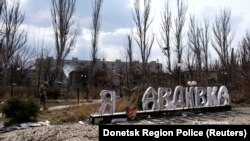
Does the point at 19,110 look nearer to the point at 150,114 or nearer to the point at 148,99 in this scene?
the point at 150,114

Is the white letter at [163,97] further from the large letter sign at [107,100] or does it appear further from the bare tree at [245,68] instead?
the bare tree at [245,68]

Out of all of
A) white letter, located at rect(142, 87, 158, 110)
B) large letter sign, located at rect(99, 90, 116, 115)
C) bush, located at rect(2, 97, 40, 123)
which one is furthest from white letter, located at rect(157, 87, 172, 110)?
bush, located at rect(2, 97, 40, 123)

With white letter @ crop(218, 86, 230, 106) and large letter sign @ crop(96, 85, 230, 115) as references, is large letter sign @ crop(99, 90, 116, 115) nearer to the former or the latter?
large letter sign @ crop(96, 85, 230, 115)

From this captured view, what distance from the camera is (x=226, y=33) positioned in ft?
155

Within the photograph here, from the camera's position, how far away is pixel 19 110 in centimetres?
1844

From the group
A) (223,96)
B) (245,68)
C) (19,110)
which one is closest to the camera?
(19,110)

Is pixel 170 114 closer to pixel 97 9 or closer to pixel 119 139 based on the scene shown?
pixel 119 139

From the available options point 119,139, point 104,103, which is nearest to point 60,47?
point 104,103

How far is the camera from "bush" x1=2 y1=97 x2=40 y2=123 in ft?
60.1

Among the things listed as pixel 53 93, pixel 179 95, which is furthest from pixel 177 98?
pixel 53 93

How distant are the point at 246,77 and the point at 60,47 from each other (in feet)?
64.8
